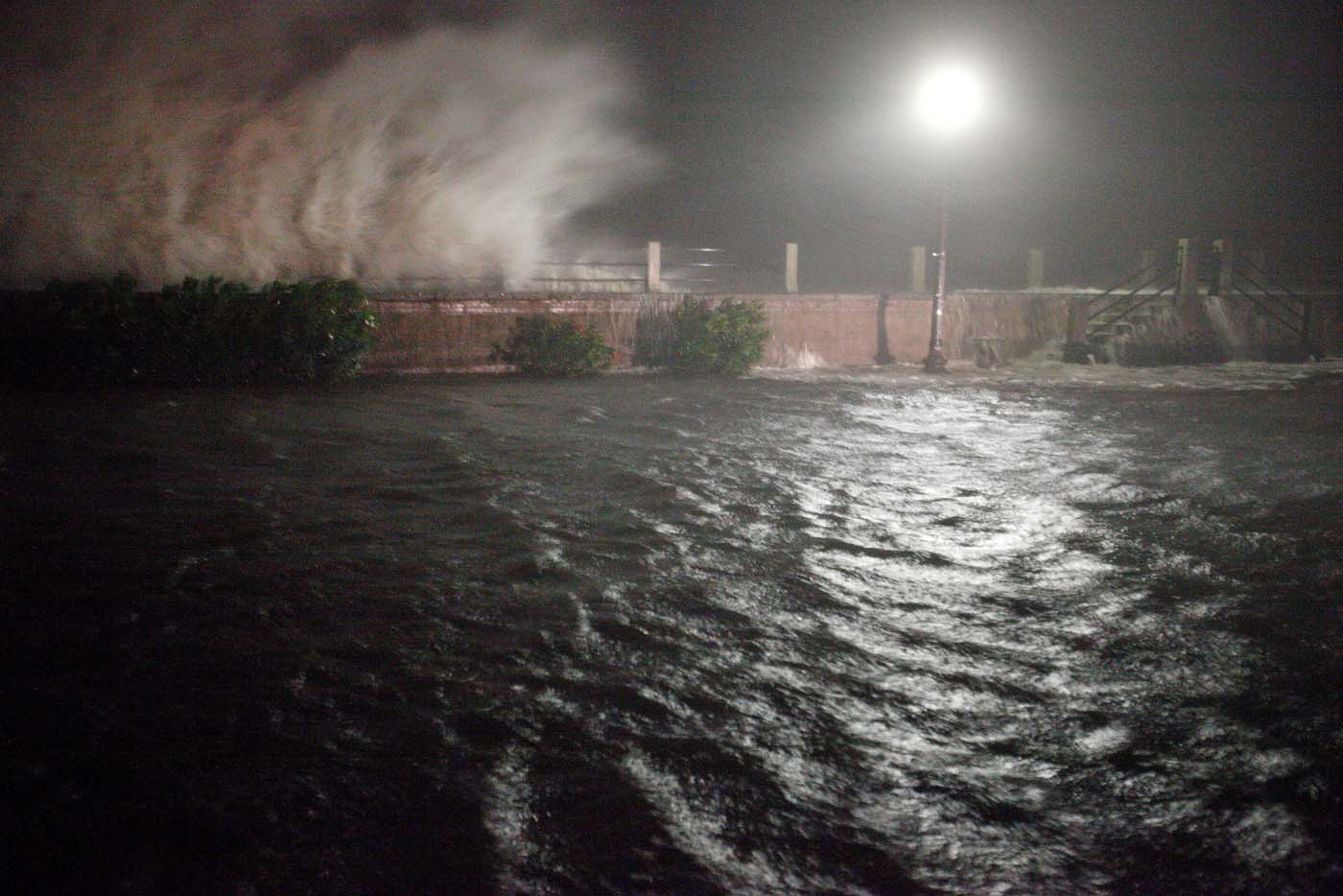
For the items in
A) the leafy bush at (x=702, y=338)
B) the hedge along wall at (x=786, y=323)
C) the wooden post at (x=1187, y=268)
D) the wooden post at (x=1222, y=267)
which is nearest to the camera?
the hedge along wall at (x=786, y=323)

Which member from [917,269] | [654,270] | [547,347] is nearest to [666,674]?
[547,347]

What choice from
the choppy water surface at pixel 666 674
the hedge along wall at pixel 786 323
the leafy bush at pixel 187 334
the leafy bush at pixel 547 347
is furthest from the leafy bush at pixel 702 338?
the choppy water surface at pixel 666 674

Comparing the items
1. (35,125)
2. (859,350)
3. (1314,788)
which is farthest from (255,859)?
(859,350)

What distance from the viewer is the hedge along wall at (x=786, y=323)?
52.5 ft

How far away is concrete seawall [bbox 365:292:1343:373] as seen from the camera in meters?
16.1

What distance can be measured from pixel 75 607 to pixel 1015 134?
2725 centimetres

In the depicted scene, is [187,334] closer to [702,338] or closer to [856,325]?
[702,338]

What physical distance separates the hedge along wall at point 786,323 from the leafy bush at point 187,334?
3.24 feet

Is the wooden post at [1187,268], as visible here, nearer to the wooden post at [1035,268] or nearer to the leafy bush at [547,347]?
the wooden post at [1035,268]

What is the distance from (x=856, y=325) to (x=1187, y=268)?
738 cm

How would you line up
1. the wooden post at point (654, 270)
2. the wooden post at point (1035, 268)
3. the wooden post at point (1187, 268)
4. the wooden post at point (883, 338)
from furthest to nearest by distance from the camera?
the wooden post at point (1035, 268)
the wooden post at point (1187, 268)
the wooden post at point (883, 338)
the wooden post at point (654, 270)

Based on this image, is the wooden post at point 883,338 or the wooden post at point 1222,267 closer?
the wooden post at point 883,338

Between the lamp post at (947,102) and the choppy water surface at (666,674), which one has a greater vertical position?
the lamp post at (947,102)

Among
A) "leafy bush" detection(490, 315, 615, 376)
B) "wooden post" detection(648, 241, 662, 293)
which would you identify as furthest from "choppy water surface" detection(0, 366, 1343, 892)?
"wooden post" detection(648, 241, 662, 293)
